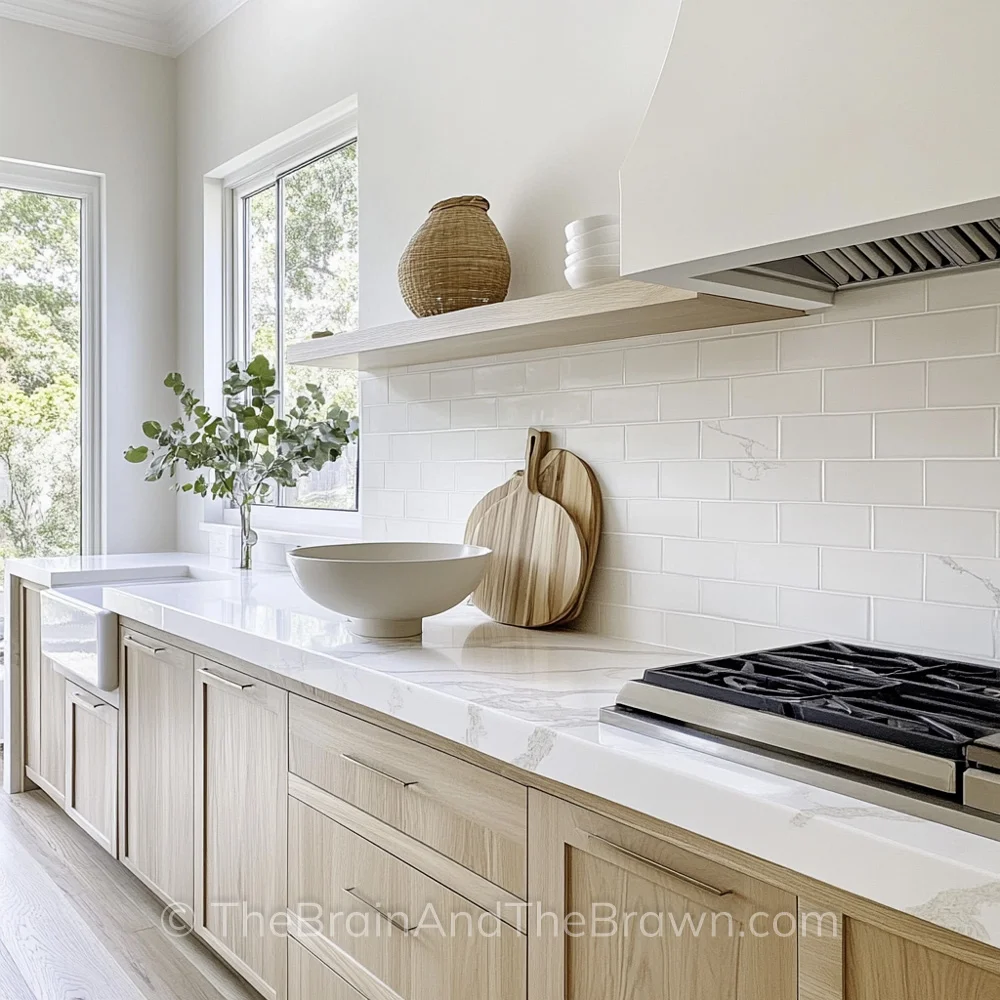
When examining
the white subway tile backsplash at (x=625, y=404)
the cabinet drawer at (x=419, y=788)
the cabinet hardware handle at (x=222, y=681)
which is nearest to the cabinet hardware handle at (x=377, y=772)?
the cabinet drawer at (x=419, y=788)

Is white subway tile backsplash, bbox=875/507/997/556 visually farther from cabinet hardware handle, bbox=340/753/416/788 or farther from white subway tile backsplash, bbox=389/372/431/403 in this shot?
white subway tile backsplash, bbox=389/372/431/403

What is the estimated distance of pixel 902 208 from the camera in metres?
1.13

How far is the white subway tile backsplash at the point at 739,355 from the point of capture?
1.81 m

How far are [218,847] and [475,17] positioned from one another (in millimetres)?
2083

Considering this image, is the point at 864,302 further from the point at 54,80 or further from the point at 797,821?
the point at 54,80

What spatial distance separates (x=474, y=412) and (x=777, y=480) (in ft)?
2.97

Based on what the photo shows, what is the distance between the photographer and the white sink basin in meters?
2.85

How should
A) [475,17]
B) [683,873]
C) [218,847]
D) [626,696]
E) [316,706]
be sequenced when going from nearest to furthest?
[683,873]
[626,696]
[316,706]
[218,847]
[475,17]

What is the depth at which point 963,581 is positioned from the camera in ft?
5.01

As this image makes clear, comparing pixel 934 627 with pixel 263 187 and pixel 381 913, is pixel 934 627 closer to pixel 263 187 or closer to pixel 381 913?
pixel 381 913

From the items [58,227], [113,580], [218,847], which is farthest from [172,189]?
[218,847]

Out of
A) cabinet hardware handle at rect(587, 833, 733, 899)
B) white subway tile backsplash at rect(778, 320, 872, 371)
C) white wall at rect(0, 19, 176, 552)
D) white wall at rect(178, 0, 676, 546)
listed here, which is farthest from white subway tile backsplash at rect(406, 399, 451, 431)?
white wall at rect(0, 19, 176, 552)

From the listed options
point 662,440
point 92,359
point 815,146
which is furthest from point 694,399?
point 92,359

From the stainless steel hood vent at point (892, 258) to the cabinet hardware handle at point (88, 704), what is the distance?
7.48 ft
